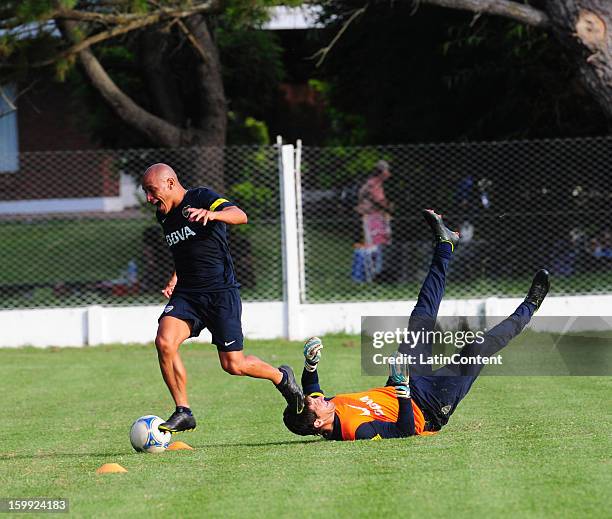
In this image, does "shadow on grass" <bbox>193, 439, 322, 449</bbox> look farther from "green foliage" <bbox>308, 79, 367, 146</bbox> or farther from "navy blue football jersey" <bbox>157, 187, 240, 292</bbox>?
"green foliage" <bbox>308, 79, 367, 146</bbox>

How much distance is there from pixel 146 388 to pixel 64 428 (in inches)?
101

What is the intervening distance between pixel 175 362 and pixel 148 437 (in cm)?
69

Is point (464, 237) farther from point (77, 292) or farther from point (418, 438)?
point (418, 438)

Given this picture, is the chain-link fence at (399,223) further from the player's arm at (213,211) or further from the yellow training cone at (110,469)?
the yellow training cone at (110,469)

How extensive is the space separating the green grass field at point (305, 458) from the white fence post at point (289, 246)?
3.53m

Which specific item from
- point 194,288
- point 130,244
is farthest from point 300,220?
point 194,288

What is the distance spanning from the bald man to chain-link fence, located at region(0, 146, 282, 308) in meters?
7.44

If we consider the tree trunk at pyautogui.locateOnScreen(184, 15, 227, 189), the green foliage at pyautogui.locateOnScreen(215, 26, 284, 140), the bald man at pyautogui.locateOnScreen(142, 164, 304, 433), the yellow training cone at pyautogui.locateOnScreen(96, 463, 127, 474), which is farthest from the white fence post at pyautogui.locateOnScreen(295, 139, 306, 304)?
the yellow training cone at pyautogui.locateOnScreen(96, 463, 127, 474)

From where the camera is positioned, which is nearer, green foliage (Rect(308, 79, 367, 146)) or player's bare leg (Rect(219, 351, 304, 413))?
player's bare leg (Rect(219, 351, 304, 413))

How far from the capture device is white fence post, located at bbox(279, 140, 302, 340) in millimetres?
15680

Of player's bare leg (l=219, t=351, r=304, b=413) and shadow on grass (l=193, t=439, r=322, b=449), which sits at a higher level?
player's bare leg (l=219, t=351, r=304, b=413)

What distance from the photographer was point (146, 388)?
12.1 metres

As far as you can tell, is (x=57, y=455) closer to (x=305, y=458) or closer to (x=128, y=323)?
(x=305, y=458)

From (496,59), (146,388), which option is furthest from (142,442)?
(496,59)
